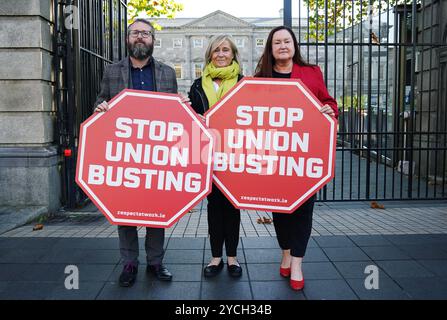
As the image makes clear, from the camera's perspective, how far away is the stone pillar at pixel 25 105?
19.0 ft

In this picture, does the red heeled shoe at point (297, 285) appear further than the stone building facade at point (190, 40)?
No

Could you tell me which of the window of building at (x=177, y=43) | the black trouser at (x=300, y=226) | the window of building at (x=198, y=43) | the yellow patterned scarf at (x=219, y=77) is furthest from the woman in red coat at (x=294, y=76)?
the window of building at (x=177, y=43)

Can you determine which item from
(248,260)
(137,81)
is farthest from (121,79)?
(248,260)

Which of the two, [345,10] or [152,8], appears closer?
[345,10]

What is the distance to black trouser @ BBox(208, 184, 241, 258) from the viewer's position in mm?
3559

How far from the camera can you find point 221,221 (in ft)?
11.9

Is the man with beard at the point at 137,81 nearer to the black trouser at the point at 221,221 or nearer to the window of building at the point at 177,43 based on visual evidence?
the black trouser at the point at 221,221

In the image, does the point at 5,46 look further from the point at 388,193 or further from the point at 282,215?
the point at 388,193

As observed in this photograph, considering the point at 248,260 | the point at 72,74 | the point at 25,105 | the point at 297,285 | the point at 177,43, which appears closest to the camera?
the point at 297,285

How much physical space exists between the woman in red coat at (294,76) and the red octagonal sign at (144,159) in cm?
71

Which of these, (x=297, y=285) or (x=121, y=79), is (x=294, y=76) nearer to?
(x=121, y=79)

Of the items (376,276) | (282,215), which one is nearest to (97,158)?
(282,215)

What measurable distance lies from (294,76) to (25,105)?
12.8 feet
